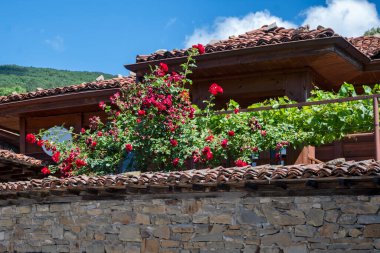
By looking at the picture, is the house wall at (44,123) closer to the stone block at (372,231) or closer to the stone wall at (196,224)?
the stone wall at (196,224)

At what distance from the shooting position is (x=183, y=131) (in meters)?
11.3

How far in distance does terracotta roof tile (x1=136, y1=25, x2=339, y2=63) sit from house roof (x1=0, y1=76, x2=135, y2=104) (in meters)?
1.23

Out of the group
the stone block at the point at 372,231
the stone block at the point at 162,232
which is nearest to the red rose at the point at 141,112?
the stone block at the point at 162,232

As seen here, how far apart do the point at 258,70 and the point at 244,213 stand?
4483mm

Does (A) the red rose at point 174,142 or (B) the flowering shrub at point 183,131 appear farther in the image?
(A) the red rose at point 174,142

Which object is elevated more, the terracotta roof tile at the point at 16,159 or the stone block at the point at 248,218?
the terracotta roof tile at the point at 16,159

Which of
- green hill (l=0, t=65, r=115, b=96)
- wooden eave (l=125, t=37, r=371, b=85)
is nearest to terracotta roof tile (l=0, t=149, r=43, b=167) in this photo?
wooden eave (l=125, t=37, r=371, b=85)

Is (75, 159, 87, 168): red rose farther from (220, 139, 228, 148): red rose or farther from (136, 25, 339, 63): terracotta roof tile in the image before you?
(220, 139, 228, 148): red rose

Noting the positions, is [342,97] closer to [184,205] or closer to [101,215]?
[184,205]

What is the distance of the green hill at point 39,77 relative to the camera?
4153cm

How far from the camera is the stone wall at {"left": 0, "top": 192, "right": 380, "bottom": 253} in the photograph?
26.6 feet

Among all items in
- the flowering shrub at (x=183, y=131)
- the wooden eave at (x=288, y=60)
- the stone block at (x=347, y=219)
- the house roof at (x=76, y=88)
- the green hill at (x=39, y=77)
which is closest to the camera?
the stone block at (x=347, y=219)

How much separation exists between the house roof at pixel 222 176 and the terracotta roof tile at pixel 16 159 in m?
2.50

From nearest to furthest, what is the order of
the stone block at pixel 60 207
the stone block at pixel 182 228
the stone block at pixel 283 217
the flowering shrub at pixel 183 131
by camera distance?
the stone block at pixel 283 217
the stone block at pixel 182 228
the stone block at pixel 60 207
the flowering shrub at pixel 183 131
